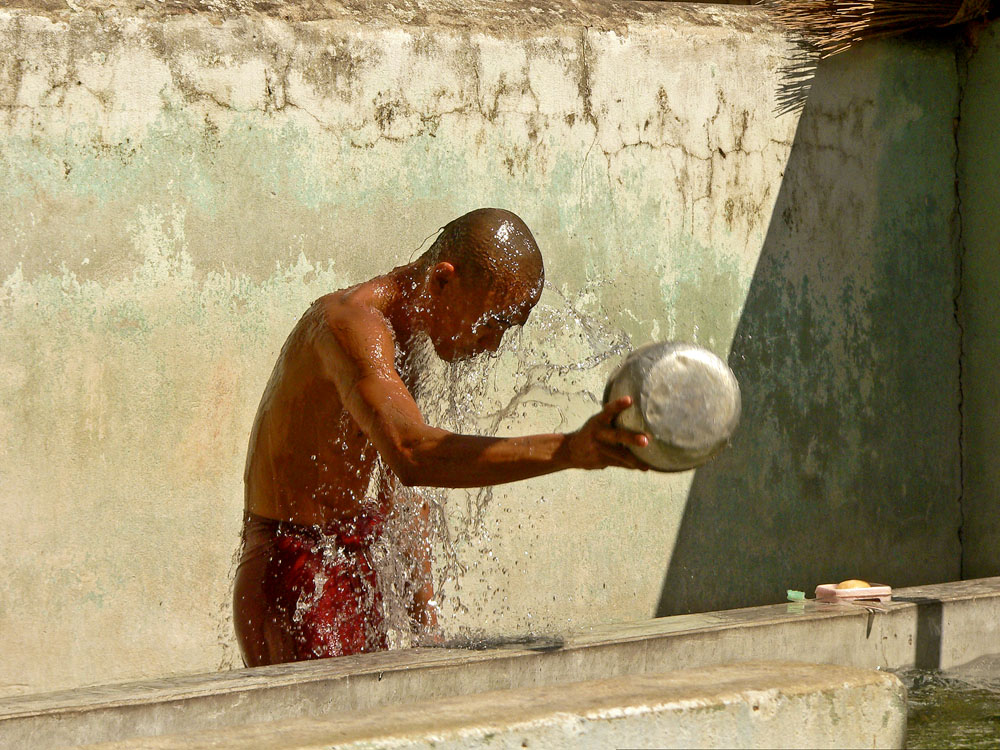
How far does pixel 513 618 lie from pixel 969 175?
9.06 feet

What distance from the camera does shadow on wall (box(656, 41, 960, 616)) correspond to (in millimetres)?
5582

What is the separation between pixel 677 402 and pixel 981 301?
3.68 meters

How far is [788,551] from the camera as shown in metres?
5.70

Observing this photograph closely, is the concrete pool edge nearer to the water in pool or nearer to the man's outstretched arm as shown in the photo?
the water in pool

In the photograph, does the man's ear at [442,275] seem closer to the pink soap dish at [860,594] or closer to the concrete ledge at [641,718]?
the concrete ledge at [641,718]

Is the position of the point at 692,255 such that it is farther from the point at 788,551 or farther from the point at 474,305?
the point at 474,305

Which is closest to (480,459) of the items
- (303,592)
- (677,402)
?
(677,402)

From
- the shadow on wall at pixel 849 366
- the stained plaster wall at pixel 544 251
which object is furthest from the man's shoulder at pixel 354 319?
the shadow on wall at pixel 849 366

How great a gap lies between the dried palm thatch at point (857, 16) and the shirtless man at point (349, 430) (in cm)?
277

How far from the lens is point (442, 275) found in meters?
3.27

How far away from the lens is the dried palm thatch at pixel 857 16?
559cm

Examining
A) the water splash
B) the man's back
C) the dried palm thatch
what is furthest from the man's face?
the dried palm thatch

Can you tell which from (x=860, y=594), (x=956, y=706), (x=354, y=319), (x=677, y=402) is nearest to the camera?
(x=677, y=402)

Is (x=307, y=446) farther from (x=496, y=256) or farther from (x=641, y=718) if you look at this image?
(x=641, y=718)
